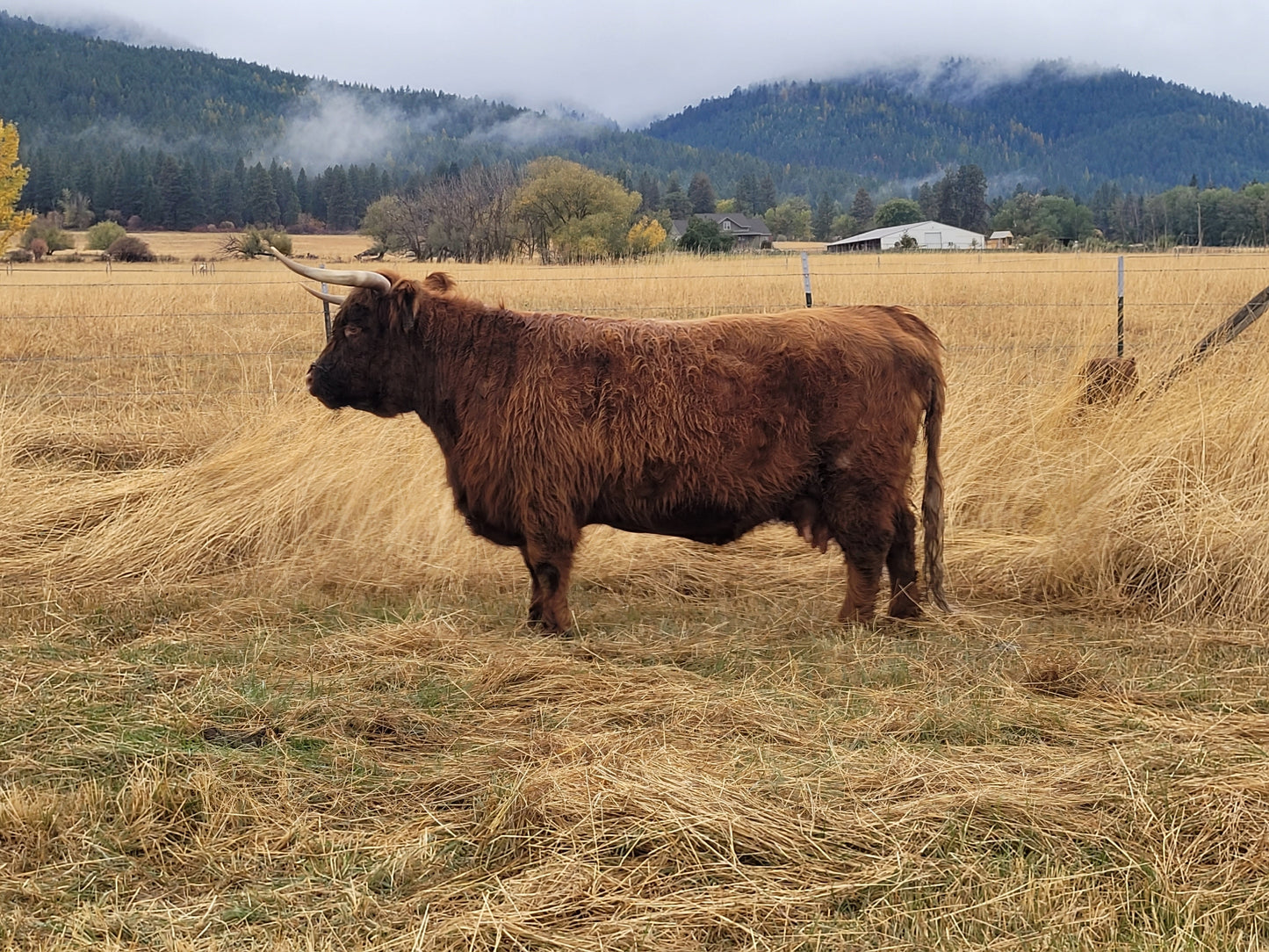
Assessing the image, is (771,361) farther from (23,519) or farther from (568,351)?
(23,519)

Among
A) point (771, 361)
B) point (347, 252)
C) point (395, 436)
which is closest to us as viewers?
point (771, 361)

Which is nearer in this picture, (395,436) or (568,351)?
(568,351)

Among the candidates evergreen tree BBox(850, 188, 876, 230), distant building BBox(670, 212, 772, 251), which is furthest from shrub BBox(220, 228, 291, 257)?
evergreen tree BBox(850, 188, 876, 230)

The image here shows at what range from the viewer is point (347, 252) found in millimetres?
65000

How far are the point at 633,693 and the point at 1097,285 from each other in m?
13.5

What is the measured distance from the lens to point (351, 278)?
5340 millimetres

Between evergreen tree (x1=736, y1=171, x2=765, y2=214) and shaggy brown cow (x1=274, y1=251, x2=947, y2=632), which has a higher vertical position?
evergreen tree (x1=736, y1=171, x2=765, y2=214)

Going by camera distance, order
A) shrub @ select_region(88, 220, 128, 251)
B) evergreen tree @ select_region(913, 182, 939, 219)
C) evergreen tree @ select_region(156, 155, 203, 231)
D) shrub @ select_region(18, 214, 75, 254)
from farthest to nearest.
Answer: evergreen tree @ select_region(156, 155, 203, 231), evergreen tree @ select_region(913, 182, 939, 219), shrub @ select_region(88, 220, 128, 251), shrub @ select_region(18, 214, 75, 254)

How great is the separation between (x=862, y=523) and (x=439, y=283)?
92.7 inches

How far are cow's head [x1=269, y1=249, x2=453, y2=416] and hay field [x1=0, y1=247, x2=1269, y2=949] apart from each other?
1053 millimetres

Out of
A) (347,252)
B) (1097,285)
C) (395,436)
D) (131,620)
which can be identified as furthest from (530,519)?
(347,252)

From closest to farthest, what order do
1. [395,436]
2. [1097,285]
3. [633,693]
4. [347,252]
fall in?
1. [633,693]
2. [395,436]
3. [1097,285]
4. [347,252]

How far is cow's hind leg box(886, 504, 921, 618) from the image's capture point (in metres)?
5.42

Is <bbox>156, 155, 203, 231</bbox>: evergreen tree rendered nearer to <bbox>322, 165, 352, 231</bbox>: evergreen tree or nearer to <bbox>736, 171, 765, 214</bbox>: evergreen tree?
<bbox>322, 165, 352, 231</bbox>: evergreen tree
